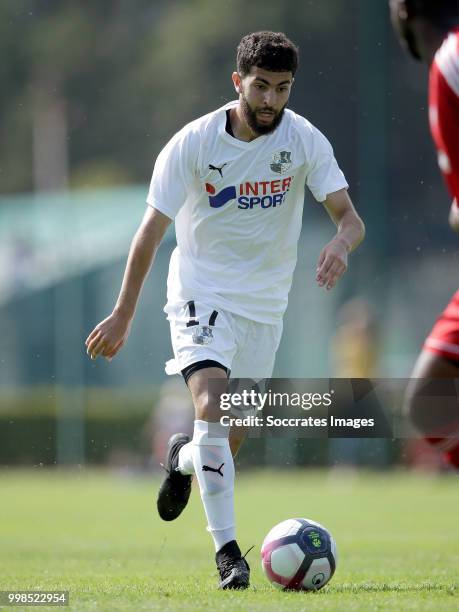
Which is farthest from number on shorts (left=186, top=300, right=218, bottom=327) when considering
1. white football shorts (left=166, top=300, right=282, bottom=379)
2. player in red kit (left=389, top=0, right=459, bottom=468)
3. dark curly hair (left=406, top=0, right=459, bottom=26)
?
dark curly hair (left=406, top=0, right=459, bottom=26)

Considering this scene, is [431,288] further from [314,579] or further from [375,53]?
[314,579]

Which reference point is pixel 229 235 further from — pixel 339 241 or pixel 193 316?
pixel 339 241

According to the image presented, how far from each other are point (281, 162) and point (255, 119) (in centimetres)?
28

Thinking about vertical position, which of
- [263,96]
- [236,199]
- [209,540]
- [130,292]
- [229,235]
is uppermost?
[263,96]

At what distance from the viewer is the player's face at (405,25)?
479 cm

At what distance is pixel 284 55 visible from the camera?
615 centimetres

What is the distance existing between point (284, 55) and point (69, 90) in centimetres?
1860

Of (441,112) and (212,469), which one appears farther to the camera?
(212,469)

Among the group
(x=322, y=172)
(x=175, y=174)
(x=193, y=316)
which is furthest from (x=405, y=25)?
(x=193, y=316)

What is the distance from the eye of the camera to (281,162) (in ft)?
21.1

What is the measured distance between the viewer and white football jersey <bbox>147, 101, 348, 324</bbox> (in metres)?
6.36

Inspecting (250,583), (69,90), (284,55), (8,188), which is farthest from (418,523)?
(8,188)

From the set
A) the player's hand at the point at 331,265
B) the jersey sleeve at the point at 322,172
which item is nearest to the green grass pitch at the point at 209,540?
the player's hand at the point at 331,265

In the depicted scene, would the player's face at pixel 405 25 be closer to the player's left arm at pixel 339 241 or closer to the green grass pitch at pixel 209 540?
the player's left arm at pixel 339 241
